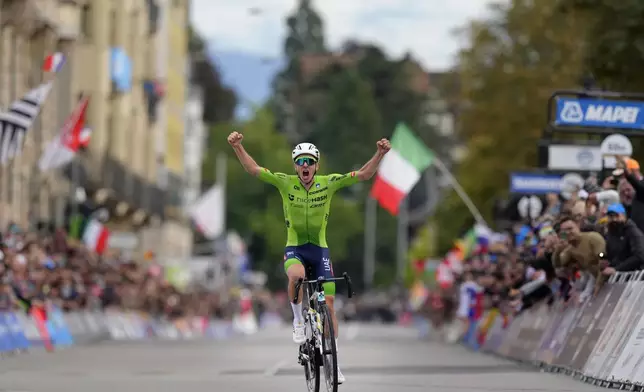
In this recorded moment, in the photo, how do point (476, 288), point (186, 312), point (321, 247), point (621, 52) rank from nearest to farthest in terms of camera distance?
1. point (321, 247)
2. point (621, 52)
3. point (476, 288)
4. point (186, 312)

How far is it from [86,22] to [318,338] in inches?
2316

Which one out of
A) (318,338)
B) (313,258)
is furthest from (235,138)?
(318,338)

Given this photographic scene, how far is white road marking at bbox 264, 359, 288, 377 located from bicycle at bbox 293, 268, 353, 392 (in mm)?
6196

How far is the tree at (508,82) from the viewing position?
66438 millimetres

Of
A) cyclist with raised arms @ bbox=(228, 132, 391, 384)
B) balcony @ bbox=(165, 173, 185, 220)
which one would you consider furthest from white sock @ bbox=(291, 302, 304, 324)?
balcony @ bbox=(165, 173, 185, 220)

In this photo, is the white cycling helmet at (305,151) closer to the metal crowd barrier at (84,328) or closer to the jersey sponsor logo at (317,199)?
the jersey sponsor logo at (317,199)

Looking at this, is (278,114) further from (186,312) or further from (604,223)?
(604,223)

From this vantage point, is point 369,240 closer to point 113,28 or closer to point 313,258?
point 113,28

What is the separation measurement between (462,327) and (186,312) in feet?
58.0

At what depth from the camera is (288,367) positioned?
96.2ft

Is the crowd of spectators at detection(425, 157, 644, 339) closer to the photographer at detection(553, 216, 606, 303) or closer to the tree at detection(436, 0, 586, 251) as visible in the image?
the photographer at detection(553, 216, 606, 303)

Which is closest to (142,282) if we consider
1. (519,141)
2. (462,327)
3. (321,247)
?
(462,327)

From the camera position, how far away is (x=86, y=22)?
254ft

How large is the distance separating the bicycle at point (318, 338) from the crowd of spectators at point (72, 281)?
15.5 m
